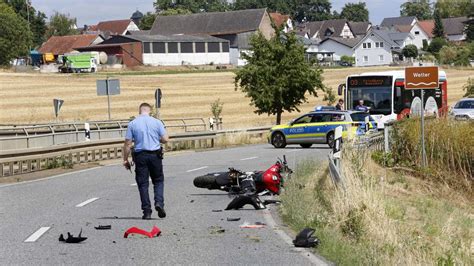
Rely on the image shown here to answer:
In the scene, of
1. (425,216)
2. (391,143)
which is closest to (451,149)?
(391,143)

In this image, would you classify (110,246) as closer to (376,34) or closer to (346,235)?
(346,235)

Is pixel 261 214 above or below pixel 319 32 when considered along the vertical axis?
below

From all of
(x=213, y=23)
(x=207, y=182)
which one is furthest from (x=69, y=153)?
(x=213, y=23)

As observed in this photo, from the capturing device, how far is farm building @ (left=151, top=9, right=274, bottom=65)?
13888 centimetres

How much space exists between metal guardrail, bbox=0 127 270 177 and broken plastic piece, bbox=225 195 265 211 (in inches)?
411

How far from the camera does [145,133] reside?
14.3m

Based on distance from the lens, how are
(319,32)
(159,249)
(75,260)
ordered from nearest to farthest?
(75,260)
(159,249)
(319,32)

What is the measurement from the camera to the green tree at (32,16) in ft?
530

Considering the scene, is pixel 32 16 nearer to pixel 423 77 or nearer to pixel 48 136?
pixel 48 136

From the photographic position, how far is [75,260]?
34.4 feet

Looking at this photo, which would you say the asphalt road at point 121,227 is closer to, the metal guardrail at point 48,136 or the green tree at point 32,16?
the metal guardrail at point 48,136

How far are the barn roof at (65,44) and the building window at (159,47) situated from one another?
19.3 m

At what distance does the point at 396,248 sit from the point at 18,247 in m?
4.55

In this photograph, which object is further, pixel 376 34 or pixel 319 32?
Answer: pixel 319 32
